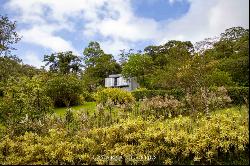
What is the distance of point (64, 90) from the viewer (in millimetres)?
25531

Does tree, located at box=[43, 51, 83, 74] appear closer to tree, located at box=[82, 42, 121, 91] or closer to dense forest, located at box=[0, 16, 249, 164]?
tree, located at box=[82, 42, 121, 91]

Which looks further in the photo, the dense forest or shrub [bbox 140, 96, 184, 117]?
shrub [bbox 140, 96, 184, 117]

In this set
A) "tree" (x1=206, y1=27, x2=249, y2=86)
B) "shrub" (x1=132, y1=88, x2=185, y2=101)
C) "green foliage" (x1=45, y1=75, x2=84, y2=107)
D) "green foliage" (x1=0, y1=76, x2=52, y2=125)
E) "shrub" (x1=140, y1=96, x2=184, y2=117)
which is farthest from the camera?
"tree" (x1=206, y1=27, x2=249, y2=86)

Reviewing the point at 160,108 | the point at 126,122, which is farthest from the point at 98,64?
the point at 126,122

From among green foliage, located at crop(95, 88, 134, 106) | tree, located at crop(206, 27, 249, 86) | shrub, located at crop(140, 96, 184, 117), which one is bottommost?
shrub, located at crop(140, 96, 184, 117)

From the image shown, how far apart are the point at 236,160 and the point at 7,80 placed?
10.7 meters

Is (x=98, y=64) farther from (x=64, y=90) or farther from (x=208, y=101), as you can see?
(x=208, y=101)

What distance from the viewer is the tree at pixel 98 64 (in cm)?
5062

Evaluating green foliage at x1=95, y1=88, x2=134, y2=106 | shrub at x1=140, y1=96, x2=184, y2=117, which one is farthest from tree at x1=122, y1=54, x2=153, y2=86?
shrub at x1=140, y1=96, x2=184, y2=117

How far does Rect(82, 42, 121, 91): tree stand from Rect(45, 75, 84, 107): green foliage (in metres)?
21.9

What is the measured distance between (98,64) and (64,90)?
26.0 metres

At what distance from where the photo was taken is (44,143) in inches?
407

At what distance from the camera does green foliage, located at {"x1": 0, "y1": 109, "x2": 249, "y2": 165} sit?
9.18 metres

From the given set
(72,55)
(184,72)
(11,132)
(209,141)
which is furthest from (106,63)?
(209,141)
